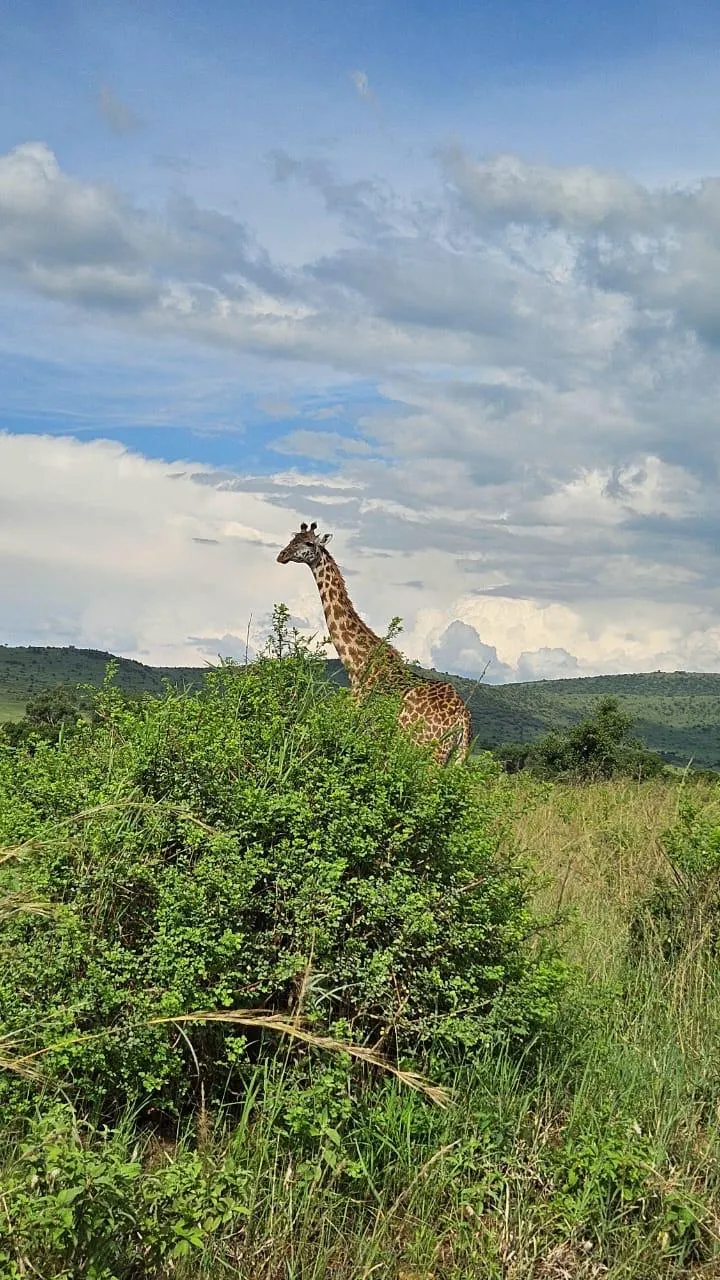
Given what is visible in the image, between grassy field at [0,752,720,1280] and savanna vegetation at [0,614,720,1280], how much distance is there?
16 mm

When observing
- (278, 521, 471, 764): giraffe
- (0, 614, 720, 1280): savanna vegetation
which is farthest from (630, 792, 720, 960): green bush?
(278, 521, 471, 764): giraffe

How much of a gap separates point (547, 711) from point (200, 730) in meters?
116

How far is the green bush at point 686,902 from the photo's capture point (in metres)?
7.68

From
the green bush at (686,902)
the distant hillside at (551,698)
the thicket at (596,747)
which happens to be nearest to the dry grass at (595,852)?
the green bush at (686,902)

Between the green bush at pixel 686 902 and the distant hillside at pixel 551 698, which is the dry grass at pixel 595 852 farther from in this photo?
the distant hillside at pixel 551 698

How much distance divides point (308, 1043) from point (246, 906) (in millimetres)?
656

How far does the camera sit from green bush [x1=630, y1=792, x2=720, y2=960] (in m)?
7.68

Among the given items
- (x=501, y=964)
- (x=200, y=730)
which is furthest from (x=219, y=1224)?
(x=200, y=730)

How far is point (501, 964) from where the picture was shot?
549cm

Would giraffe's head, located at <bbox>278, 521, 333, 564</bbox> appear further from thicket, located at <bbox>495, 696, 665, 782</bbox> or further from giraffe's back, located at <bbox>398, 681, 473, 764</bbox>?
thicket, located at <bbox>495, 696, 665, 782</bbox>

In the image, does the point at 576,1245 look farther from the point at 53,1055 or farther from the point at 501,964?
the point at 53,1055

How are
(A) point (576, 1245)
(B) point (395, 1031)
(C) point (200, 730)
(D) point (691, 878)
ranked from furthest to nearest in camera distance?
(D) point (691, 878) < (C) point (200, 730) < (B) point (395, 1031) < (A) point (576, 1245)

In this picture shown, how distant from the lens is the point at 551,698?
134m

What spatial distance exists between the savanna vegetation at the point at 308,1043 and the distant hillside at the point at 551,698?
80.0 metres
